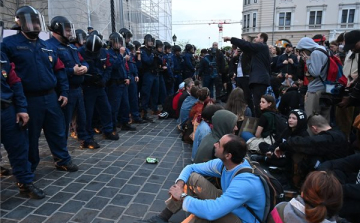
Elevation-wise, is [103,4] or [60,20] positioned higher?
[103,4]

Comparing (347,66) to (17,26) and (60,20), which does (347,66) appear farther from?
(17,26)

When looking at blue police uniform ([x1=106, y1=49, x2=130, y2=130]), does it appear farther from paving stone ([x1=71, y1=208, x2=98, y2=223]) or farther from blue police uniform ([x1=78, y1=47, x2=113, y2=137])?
paving stone ([x1=71, y1=208, x2=98, y2=223])

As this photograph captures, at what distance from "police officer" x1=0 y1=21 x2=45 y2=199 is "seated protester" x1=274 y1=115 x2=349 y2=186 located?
3.39 m

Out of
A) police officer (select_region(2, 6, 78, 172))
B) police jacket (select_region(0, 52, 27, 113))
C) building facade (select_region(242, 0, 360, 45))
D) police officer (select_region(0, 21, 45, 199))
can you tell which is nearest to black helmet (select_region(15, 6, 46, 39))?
police officer (select_region(2, 6, 78, 172))

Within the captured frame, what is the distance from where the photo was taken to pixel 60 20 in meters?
4.35

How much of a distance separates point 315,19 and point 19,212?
54.6 metres

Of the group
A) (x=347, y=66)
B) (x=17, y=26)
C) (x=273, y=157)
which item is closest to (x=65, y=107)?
(x=17, y=26)

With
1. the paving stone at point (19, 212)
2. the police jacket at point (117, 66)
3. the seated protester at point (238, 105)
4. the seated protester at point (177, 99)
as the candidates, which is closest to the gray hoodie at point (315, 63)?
the seated protester at point (238, 105)

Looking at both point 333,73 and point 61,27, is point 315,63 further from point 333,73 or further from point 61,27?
point 61,27

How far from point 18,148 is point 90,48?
2.49 m

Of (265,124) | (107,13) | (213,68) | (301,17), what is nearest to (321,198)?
(265,124)

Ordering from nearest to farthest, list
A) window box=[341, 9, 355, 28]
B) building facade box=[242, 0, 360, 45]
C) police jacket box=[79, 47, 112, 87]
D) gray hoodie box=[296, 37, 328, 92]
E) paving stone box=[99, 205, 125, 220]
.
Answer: paving stone box=[99, 205, 125, 220], gray hoodie box=[296, 37, 328, 92], police jacket box=[79, 47, 112, 87], window box=[341, 9, 355, 28], building facade box=[242, 0, 360, 45]

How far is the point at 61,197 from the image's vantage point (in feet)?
11.6

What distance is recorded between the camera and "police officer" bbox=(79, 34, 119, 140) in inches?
207
